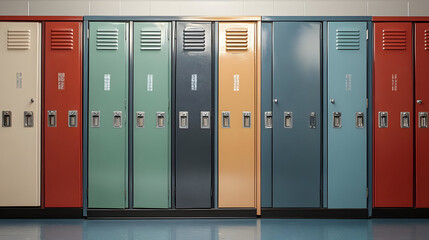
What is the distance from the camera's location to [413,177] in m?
4.57

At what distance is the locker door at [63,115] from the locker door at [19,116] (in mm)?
149

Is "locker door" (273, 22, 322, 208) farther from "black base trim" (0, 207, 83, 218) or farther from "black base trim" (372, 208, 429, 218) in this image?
"black base trim" (0, 207, 83, 218)

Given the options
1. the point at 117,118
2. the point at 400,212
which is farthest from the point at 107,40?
Result: the point at 400,212

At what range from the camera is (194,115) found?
15.0 ft

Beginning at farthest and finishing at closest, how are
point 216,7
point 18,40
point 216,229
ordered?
point 216,7, point 18,40, point 216,229

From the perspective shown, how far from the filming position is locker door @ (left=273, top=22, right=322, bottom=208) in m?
4.56

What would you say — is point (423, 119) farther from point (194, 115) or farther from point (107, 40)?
point (107, 40)

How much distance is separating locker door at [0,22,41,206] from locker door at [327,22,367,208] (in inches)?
148

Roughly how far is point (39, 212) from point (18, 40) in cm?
220

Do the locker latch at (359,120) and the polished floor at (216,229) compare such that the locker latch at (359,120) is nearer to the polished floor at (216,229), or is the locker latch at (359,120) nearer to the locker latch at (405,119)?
the locker latch at (405,119)

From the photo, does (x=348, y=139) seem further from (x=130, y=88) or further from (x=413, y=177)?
(x=130, y=88)

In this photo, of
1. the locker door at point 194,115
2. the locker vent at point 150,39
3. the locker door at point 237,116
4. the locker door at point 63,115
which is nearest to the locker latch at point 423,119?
the locker door at point 237,116

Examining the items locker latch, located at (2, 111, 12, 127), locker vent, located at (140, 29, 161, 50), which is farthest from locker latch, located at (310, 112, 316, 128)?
locker latch, located at (2, 111, 12, 127)

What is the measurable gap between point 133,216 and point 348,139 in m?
2.93
